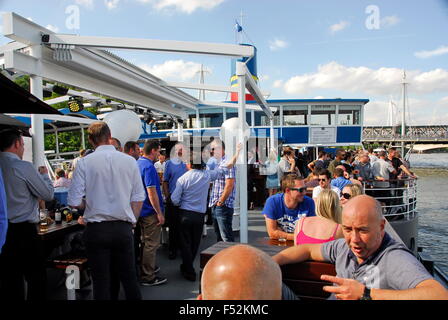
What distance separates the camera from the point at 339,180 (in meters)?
5.93

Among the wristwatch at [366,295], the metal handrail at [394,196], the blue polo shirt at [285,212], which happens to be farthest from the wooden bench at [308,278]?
the metal handrail at [394,196]

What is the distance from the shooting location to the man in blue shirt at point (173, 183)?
5.02 metres

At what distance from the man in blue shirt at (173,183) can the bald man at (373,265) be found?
325 cm

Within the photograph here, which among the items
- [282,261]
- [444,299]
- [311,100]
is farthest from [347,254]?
[311,100]

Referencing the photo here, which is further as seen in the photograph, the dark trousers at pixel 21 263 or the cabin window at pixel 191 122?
the cabin window at pixel 191 122

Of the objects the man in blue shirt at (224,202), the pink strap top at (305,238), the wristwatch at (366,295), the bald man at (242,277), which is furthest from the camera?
the man in blue shirt at (224,202)

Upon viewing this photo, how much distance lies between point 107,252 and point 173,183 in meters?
2.19

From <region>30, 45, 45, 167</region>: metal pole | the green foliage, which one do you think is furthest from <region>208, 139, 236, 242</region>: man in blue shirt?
the green foliage

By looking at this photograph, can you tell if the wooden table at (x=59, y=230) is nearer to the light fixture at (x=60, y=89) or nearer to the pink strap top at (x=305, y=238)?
the pink strap top at (x=305, y=238)

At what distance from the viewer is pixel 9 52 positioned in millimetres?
4836

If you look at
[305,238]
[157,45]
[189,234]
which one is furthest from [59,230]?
[157,45]

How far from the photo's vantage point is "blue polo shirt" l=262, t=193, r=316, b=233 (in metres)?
3.54

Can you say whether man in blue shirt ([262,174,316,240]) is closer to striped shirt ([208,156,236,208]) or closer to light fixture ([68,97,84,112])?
striped shirt ([208,156,236,208])
